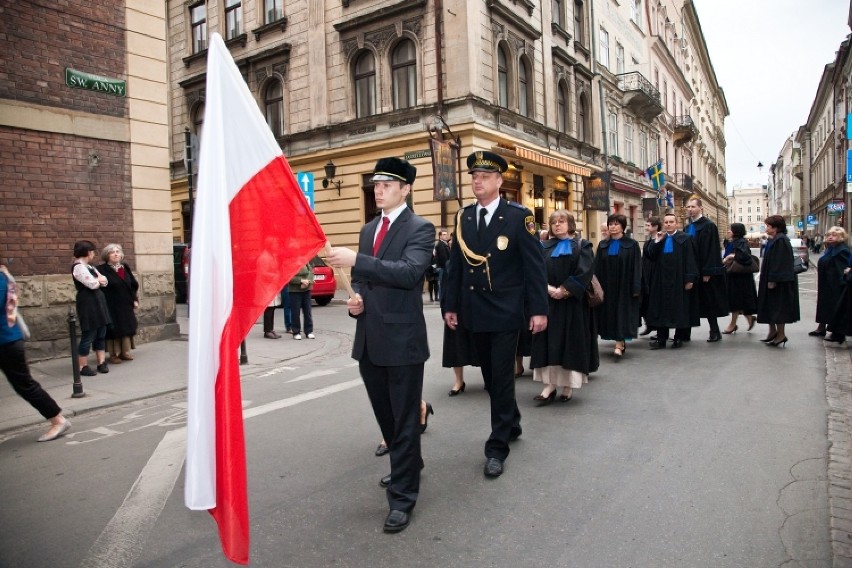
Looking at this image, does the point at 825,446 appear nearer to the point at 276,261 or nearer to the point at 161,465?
the point at 276,261

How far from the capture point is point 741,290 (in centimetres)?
1037

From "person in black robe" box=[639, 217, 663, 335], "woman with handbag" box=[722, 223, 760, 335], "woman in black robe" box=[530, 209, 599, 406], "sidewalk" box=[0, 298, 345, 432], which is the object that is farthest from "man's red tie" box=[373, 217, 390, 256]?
"woman with handbag" box=[722, 223, 760, 335]

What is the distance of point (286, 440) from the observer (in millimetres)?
5000

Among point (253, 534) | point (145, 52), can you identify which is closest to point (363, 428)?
point (253, 534)

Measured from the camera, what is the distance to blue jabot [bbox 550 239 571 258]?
6.12 metres

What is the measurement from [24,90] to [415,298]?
27.5ft

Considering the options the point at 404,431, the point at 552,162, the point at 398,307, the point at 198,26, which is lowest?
the point at 404,431

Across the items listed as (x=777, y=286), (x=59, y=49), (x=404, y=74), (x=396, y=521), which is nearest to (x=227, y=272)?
(x=396, y=521)

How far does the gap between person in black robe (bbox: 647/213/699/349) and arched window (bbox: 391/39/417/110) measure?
42.4 ft

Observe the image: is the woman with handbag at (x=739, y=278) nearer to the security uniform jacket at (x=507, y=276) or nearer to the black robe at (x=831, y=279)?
the black robe at (x=831, y=279)

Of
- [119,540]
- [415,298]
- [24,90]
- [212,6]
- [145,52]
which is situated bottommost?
[119,540]

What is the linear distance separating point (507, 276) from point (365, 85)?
61.9ft

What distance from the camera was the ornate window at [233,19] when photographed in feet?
81.5

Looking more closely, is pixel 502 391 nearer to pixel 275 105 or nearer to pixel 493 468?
pixel 493 468
